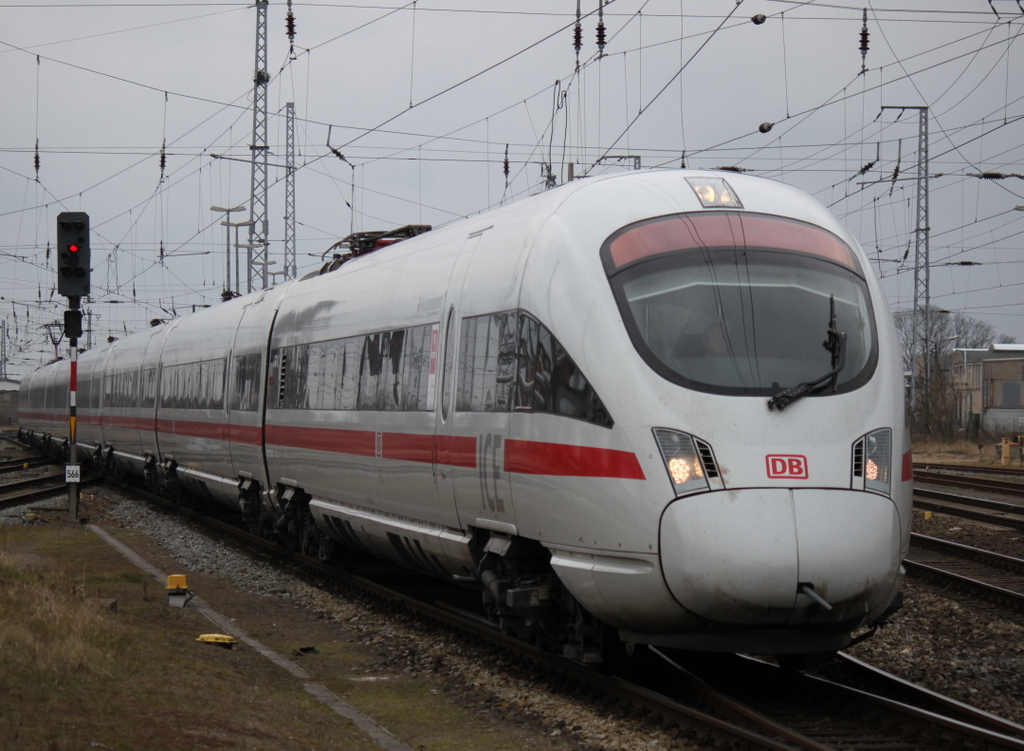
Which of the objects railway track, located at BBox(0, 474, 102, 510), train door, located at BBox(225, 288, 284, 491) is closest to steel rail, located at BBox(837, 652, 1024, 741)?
train door, located at BBox(225, 288, 284, 491)

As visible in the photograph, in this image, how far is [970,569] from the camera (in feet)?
46.0

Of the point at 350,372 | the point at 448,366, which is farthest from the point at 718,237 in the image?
the point at 350,372

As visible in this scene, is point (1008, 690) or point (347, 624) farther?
point (347, 624)

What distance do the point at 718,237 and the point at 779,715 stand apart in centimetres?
297

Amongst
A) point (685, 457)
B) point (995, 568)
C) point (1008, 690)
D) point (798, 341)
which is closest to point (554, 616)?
point (685, 457)

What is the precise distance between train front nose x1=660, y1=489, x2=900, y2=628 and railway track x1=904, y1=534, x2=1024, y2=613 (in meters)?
5.48

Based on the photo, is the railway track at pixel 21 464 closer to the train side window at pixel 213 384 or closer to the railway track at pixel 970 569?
the train side window at pixel 213 384

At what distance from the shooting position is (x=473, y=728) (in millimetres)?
7508

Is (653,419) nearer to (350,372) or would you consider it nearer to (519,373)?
(519,373)

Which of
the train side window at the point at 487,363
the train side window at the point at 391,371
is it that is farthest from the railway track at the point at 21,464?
the train side window at the point at 487,363

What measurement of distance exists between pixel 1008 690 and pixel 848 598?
7.63ft

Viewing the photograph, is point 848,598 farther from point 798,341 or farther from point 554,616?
point 554,616

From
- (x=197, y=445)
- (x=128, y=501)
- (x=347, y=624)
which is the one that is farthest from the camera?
(x=128, y=501)

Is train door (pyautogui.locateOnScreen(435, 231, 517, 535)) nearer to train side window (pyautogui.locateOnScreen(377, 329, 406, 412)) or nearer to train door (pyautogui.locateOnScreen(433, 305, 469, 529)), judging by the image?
train door (pyautogui.locateOnScreen(433, 305, 469, 529))
